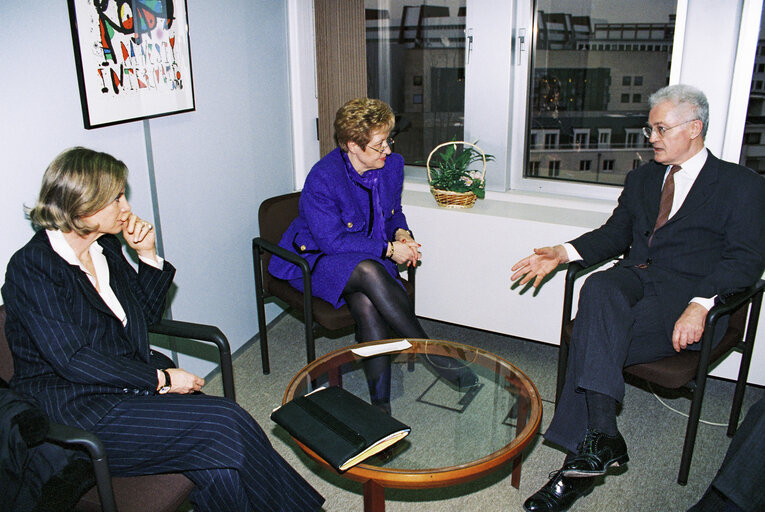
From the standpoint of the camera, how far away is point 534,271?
8.17 ft

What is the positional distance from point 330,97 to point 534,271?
5.03ft

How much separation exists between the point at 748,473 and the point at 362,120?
177 cm

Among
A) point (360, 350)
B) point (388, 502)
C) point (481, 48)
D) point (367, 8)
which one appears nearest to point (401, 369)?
point (360, 350)

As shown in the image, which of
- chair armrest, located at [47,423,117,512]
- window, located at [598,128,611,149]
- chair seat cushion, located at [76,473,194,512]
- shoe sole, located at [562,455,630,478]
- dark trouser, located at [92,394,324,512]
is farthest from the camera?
window, located at [598,128,611,149]

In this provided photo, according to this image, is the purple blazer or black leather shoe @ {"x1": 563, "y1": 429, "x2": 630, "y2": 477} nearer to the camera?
black leather shoe @ {"x1": 563, "y1": 429, "x2": 630, "y2": 477}

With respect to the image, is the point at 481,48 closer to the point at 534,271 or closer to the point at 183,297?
the point at 534,271

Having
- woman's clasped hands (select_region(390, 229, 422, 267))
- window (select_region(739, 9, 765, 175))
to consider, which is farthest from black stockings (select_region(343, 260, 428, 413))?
window (select_region(739, 9, 765, 175))

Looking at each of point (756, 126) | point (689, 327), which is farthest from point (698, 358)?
point (756, 126)

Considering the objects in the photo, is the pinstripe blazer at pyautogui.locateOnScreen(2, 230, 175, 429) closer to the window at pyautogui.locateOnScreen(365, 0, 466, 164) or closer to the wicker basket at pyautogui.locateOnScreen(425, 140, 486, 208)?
the wicker basket at pyautogui.locateOnScreen(425, 140, 486, 208)

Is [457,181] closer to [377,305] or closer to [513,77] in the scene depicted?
[513,77]

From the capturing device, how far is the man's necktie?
2.36m

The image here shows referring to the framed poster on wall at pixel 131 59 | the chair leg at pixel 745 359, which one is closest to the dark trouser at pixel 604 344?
the chair leg at pixel 745 359

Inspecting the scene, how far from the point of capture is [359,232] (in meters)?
2.79

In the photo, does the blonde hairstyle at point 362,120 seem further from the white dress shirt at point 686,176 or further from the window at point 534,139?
the white dress shirt at point 686,176
